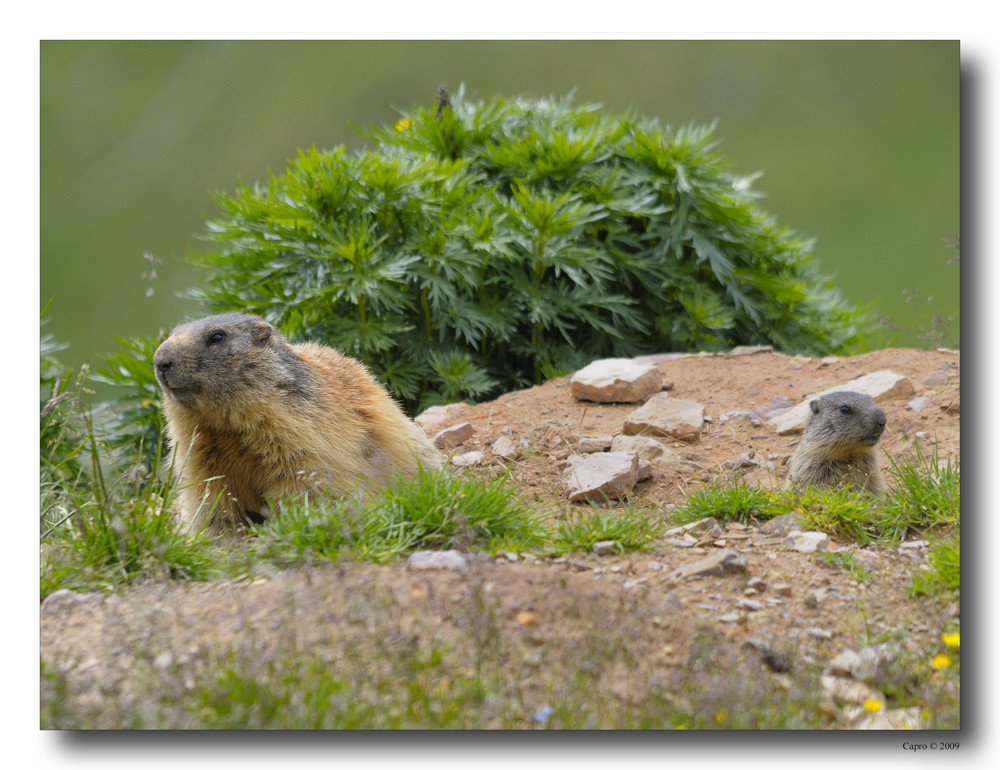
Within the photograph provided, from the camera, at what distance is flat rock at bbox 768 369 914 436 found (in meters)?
5.66

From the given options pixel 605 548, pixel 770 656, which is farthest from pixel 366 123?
pixel 770 656

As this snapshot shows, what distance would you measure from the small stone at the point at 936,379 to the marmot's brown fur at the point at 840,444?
2.74 feet

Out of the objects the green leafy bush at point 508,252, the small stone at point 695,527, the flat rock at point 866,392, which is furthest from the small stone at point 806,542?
the green leafy bush at point 508,252

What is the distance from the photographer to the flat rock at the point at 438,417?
6.04 metres

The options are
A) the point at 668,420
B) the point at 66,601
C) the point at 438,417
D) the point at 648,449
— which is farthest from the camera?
the point at 438,417

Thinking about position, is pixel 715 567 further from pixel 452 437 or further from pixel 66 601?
pixel 66 601

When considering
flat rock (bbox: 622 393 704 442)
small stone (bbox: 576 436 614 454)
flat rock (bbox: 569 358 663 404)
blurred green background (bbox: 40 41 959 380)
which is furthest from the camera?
flat rock (bbox: 569 358 663 404)

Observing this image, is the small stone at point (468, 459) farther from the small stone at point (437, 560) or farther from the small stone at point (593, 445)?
the small stone at point (437, 560)

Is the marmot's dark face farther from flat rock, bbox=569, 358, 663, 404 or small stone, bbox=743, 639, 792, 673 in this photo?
small stone, bbox=743, 639, 792, 673

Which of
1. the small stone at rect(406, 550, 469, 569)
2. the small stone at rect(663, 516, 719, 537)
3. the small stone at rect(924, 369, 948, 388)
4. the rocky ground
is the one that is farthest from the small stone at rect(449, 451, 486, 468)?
the small stone at rect(924, 369, 948, 388)

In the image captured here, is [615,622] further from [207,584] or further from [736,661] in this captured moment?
[207,584]

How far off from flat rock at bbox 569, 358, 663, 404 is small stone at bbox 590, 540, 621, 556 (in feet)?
7.02

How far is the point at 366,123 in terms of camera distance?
7133 mm

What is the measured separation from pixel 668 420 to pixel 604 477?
1.02 m
